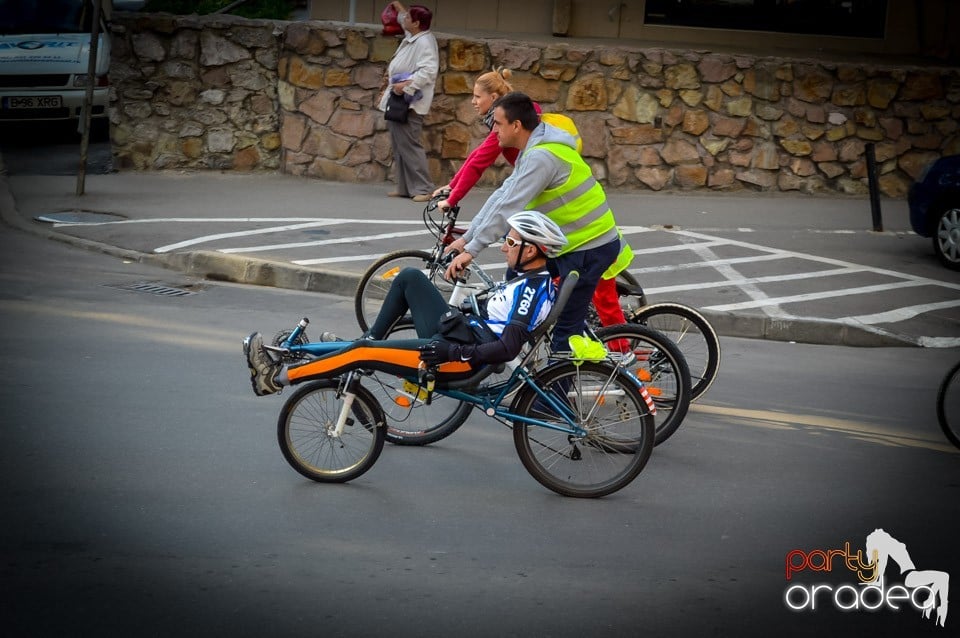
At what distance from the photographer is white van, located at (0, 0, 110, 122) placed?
1684 centimetres

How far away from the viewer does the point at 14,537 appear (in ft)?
17.1

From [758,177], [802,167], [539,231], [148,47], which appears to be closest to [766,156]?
[758,177]

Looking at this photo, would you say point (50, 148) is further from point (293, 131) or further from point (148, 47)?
point (293, 131)

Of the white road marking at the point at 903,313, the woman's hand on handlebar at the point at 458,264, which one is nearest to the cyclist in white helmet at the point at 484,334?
the woman's hand on handlebar at the point at 458,264

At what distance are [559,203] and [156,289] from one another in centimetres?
449

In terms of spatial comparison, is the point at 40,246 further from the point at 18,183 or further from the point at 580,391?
the point at 580,391

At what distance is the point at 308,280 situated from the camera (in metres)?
10.7

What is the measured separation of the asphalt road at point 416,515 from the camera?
476 cm

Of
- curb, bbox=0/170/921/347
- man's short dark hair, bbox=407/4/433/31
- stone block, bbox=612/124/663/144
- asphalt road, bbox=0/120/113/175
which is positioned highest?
man's short dark hair, bbox=407/4/433/31

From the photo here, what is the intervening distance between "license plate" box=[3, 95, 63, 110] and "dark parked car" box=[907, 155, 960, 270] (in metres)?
10.9

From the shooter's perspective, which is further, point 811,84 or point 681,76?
point 811,84

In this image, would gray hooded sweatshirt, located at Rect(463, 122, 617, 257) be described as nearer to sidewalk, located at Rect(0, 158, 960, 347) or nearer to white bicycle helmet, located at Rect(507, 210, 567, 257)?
white bicycle helmet, located at Rect(507, 210, 567, 257)

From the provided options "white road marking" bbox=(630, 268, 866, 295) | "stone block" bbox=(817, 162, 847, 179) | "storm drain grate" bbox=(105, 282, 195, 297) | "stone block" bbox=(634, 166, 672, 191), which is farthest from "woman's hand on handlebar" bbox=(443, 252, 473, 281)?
"stone block" bbox=(817, 162, 847, 179)

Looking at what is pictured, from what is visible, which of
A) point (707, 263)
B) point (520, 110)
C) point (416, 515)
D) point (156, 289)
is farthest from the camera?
point (707, 263)
